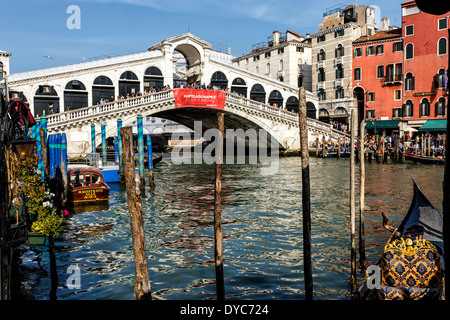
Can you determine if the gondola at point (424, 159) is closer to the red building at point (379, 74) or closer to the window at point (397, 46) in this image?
→ the red building at point (379, 74)

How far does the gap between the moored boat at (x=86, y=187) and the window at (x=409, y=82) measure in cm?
2373

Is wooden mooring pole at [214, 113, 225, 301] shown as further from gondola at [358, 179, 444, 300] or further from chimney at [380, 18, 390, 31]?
chimney at [380, 18, 390, 31]

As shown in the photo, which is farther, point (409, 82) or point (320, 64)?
point (320, 64)

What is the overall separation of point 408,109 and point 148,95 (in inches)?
713

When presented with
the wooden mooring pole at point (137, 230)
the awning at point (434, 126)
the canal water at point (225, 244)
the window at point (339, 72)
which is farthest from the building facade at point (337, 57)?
the wooden mooring pole at point (137, 230)

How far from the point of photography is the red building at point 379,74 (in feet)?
101

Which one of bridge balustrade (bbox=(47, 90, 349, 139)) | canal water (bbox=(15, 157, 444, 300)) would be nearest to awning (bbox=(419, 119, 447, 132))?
bridge balustrade (bbox=(47, 90, 349, 139))

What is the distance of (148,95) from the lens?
995 inches

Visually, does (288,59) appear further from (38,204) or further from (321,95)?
(38,204)

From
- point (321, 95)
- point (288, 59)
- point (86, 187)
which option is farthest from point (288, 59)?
point (86, 187)

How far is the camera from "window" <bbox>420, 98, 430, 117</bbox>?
95.6 feet
